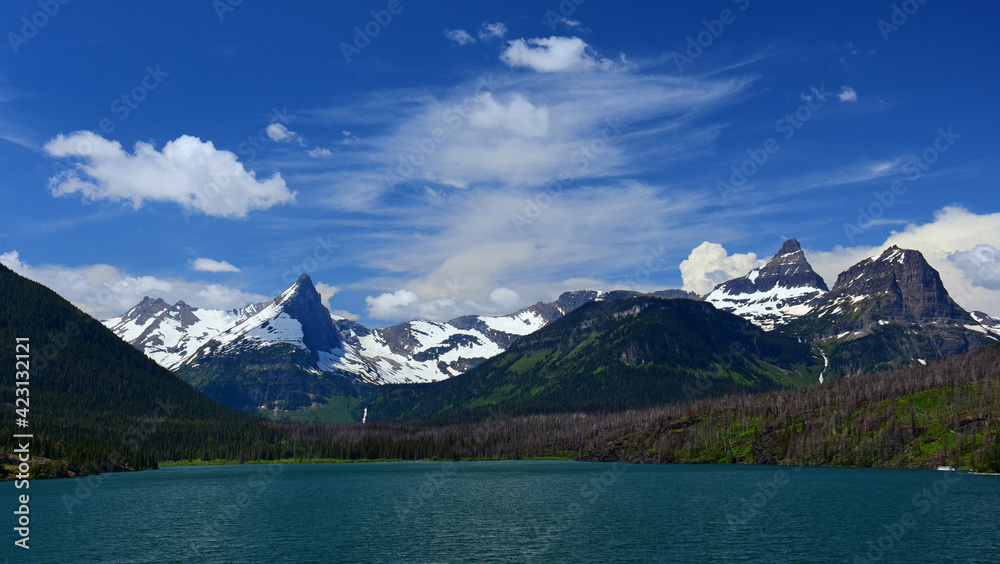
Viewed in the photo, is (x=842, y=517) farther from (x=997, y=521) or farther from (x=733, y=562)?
(x=733, y=562)

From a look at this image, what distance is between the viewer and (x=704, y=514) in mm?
117188

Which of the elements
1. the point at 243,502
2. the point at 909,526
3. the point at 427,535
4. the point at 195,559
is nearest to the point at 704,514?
the point at 909,526

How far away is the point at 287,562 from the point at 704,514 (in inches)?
2874

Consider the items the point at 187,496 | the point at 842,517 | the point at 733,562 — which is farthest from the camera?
the point at 187,496

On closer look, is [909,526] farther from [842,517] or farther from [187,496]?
[187,496]

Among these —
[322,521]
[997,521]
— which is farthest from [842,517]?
[322,521]

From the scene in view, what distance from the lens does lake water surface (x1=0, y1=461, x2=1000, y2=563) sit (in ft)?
273

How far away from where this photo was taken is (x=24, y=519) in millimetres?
113188

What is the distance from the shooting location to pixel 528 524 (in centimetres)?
10838

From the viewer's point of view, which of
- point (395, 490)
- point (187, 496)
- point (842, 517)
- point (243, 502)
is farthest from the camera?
point (395, 490)

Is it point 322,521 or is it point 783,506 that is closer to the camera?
point 322,521

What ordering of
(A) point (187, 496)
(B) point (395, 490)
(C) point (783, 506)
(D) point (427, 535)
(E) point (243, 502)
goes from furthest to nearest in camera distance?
1. (B) point (395, 490)
2. (A) point (187, 496)
3. (E) point (243, 502)
4. (C) point (783, 506)
5. (D) point (427, 535)

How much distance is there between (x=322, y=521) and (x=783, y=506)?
85.8 metres

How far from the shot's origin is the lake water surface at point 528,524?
83.2m
